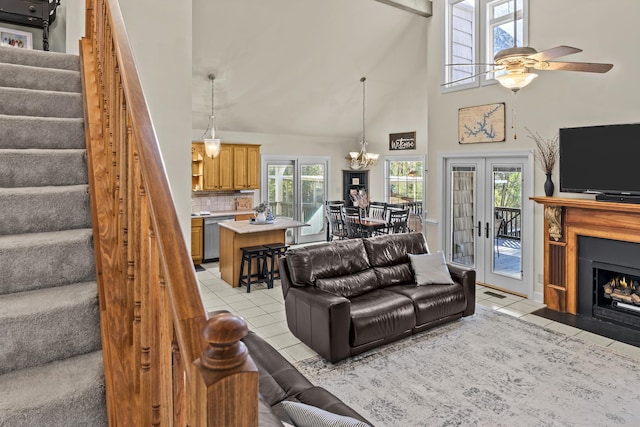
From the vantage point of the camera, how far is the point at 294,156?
9.70 m

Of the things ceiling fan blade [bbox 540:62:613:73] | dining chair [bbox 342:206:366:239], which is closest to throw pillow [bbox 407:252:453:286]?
ceiling fan blade [bbox 540:62:613:73]

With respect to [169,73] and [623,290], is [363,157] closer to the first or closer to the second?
Answer: [623,290]

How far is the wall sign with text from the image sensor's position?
9.09 m

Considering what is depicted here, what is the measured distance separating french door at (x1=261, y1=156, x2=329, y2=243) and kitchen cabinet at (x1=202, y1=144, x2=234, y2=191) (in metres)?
0.99

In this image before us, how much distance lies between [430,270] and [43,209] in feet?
12.4

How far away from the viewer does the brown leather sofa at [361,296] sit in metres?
3.70

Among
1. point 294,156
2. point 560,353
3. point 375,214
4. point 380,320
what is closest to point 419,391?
point 380,320

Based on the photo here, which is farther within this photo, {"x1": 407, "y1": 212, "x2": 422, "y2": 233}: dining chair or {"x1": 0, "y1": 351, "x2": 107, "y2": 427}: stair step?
{"x1": 407, "y1": 212, "x2": 422, "y2": 233}: dining chair

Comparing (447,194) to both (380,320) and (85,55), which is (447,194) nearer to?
(380,320)

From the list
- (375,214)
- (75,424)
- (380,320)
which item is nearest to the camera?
(75,424)

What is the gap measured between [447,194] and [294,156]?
416 cm

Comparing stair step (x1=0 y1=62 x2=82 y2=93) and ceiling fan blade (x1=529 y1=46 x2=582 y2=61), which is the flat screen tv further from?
stair step (x1=0 y1=62 x2=82 y2=93)

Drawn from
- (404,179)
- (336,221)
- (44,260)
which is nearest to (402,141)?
(404,179)

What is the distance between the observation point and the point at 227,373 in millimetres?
623
